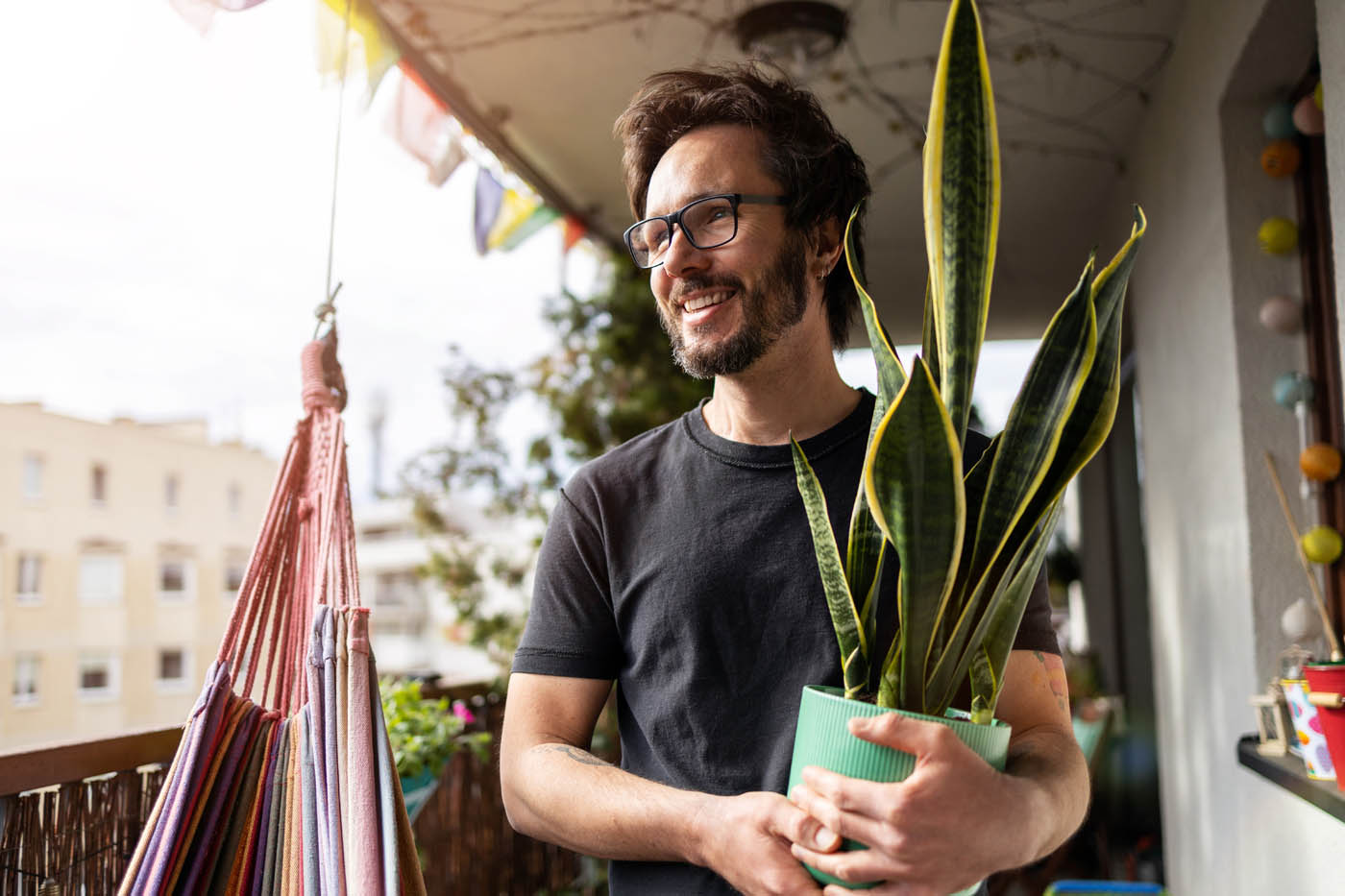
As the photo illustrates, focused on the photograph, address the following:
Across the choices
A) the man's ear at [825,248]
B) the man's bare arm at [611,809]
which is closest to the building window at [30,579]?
the man's bare arm at [611,809]

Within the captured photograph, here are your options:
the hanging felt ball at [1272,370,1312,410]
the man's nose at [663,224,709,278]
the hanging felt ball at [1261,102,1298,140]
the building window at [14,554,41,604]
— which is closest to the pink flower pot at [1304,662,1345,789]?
the hanging felt ball at [1272,370,1312,410]

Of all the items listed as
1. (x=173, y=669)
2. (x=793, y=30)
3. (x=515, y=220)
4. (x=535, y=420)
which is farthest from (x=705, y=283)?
(x=535, y=420)

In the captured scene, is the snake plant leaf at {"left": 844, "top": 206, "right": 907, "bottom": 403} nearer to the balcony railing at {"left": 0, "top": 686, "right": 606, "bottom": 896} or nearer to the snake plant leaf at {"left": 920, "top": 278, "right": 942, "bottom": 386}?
the snake plant leaf at {"left": 920, "top": 278, "right": 942, "bottom": 386}

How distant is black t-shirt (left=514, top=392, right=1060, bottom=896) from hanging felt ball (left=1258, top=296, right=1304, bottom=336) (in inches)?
53.2

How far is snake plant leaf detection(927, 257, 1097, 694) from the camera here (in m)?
0.92

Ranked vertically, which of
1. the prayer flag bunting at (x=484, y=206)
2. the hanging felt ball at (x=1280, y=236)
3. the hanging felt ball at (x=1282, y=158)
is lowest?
the hanging felt ball at (x=1280, y=236)

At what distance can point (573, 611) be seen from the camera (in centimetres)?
125

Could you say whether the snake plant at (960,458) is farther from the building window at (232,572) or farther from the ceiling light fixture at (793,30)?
the ceiling light fixture at (793,30)

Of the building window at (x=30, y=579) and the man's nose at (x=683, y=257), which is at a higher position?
the man's nose at (x=683, y=257)

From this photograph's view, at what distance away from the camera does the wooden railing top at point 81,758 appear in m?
1.38

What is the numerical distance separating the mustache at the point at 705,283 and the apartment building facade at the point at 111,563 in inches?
38.2

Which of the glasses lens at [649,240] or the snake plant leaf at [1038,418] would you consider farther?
the glasses lens at [649,240]

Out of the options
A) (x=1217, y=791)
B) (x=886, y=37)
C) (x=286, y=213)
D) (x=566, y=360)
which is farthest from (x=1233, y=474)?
(x=566, y=360)

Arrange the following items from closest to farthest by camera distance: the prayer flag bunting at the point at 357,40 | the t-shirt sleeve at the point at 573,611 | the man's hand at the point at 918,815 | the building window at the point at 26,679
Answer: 1. the man's hand at the point at 918,815
2. the t-shirt sleeve at the point at 573,611
3. the building window at the point at 26,679
4. the prayer flag bunting at the point at 357,40
